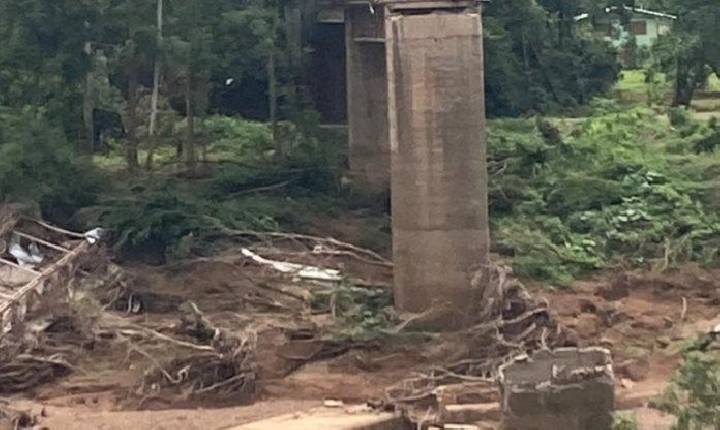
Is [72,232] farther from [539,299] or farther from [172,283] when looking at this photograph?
[539,299]

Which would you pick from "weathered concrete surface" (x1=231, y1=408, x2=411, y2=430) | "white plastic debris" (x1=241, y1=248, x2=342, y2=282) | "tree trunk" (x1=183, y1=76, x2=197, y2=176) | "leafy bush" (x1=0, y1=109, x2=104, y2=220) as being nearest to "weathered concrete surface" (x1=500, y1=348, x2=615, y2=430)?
"weathered concrete surface" (x1=231, y1=408, x2=411, y2=430)

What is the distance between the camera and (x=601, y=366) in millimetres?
19109

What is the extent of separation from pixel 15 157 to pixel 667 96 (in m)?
29.5

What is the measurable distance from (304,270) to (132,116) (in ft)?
34.4

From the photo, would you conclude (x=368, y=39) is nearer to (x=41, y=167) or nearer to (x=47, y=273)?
(x=41, y=167)

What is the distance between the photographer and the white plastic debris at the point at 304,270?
97.0 ft

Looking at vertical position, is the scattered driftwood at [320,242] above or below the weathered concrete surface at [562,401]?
below

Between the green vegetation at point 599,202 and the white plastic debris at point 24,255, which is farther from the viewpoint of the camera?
the green vegetation at point 599,202

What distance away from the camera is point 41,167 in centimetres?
3381

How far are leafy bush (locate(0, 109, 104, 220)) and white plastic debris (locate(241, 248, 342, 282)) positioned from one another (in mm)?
5338

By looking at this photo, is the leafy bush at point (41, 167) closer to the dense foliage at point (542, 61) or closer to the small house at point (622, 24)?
the dense foliage at point (542, 61)

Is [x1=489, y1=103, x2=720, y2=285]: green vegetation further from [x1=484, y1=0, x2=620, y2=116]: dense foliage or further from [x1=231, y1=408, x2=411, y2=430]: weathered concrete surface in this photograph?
[x1=231, y1=408, x2=411, y2=430]: weathered concrete surface

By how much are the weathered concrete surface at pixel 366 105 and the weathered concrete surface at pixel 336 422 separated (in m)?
20.3

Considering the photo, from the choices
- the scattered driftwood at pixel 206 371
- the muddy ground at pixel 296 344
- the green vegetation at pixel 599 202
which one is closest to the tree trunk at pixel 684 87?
the green vegetation at pixel 599 202
